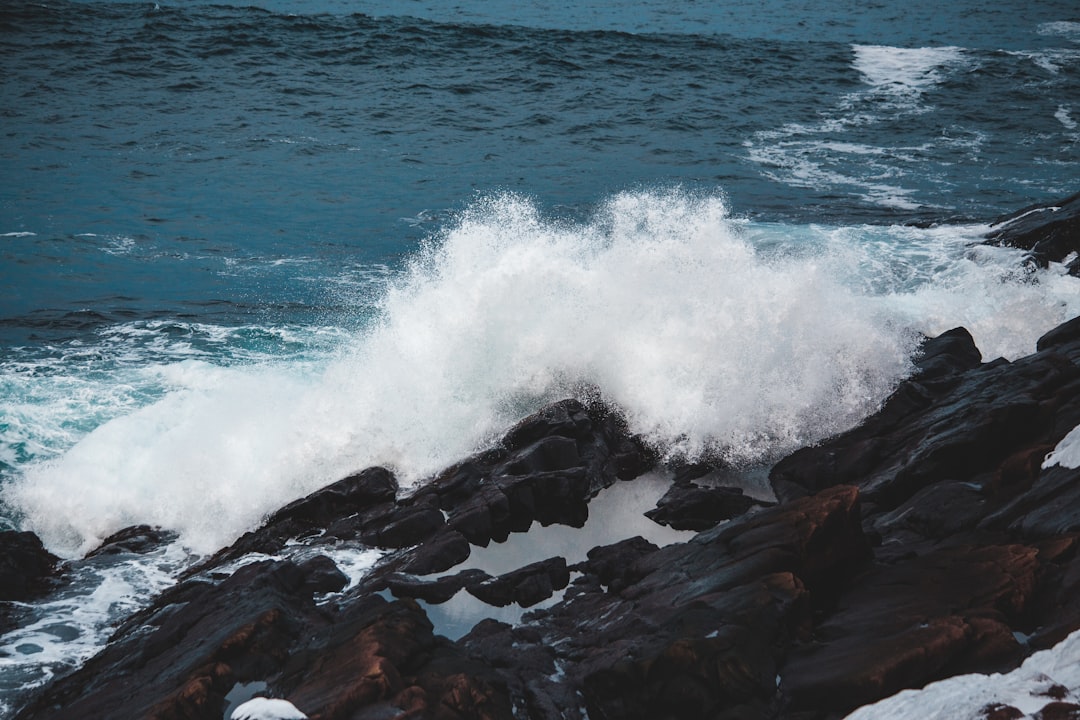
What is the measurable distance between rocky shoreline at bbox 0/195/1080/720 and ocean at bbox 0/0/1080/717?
76 cm

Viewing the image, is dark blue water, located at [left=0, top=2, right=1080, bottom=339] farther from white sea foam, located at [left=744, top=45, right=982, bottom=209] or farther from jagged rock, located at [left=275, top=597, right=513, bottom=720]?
jagged rock, located at [left=275, top=597, right=513, bottom=720]

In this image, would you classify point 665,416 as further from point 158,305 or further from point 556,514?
point 158,305

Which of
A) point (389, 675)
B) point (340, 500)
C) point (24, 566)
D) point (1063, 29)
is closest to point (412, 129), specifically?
point (340, 500)

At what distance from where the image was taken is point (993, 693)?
502 centimetres

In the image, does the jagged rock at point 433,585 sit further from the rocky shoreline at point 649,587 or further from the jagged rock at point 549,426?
the jagged rock at point 549,426

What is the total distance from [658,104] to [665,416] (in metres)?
21.0

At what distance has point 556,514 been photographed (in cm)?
955

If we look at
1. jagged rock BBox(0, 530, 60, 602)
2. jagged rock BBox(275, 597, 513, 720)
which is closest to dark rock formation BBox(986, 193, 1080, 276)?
jagged rock BBox(275, 597, 513, 720)

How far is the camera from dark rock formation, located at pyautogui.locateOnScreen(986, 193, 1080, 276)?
15391 millimetres

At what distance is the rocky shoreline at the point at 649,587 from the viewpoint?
229 inches

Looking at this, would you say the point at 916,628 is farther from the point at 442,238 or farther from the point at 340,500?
the point at 442,238

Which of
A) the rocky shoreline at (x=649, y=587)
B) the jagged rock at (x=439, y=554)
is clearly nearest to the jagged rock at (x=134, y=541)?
the rocky shoreline at (x=649, y=587)

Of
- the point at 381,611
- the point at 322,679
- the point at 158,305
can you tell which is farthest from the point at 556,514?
the point at 158,305

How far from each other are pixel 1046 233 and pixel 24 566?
15.8 metres
